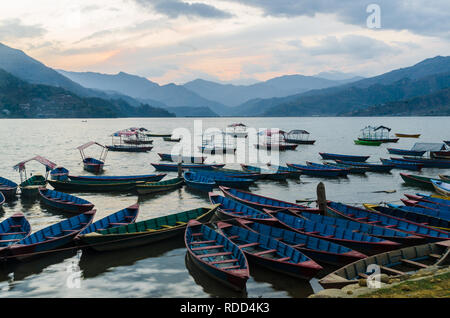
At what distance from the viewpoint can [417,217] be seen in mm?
24438

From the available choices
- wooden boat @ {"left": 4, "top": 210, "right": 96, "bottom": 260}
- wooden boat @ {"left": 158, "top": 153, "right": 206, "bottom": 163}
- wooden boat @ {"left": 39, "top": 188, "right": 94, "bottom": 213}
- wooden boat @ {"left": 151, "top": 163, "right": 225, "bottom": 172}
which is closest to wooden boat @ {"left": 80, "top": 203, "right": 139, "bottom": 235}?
wooden boat @ {"left": 4, "top": 210, "right": 96, "bottom": 260}

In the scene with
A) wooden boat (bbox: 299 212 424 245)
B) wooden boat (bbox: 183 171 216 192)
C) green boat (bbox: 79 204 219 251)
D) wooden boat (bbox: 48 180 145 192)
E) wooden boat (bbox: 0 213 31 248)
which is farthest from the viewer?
wooden boat (bbox: 48 180 145 192)

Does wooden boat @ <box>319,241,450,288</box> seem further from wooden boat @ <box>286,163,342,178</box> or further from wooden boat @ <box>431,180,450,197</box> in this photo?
wooden boat @ <box>286,163,342,178</box>

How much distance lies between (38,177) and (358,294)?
35868mm

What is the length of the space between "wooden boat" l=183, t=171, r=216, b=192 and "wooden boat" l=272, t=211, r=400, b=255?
15.3 m

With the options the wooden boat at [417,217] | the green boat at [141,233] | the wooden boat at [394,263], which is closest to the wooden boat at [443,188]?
the wooden boat at [417,217]

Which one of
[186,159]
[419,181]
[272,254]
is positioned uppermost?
[186,159]

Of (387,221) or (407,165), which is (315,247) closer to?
(387,221)

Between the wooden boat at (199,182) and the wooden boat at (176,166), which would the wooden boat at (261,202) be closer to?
the wooden boat at (199,182)

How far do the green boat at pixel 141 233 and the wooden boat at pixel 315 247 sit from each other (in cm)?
439

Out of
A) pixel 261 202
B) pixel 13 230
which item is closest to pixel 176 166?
pixel 261 202

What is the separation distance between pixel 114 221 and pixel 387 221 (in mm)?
17878

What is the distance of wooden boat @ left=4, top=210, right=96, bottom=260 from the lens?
19250 mm
